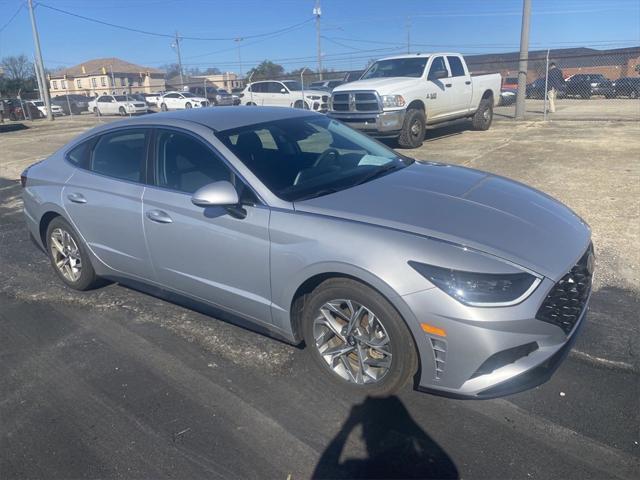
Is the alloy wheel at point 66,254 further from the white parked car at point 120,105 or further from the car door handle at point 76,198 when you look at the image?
the white parked car at point 120,105

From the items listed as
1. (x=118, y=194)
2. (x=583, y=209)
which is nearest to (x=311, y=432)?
(x=118, y=194)

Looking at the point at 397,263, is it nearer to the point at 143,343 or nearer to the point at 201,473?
the point at 201,473

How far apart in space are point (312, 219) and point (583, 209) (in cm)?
463

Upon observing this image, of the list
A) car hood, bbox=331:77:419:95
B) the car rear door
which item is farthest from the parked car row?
car hood, bbox=331:77:419:95

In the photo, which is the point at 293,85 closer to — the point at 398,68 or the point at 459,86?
the point at 398,68

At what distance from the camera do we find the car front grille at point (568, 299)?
2650mm

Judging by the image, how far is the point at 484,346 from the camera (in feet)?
8.40

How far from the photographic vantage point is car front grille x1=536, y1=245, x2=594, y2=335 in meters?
2.65

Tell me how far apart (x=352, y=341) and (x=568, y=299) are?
119cm

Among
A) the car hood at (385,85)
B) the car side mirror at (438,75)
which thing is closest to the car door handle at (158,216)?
the car hood at (385,85)

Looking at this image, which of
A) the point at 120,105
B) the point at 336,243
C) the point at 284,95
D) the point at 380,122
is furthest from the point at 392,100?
the point at 120,105

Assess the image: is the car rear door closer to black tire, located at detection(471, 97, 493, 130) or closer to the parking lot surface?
black tire, located at detection(471, 97, 493, 130)

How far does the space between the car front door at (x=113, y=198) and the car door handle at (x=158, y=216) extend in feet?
0.44

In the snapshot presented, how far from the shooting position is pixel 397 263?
270cm
